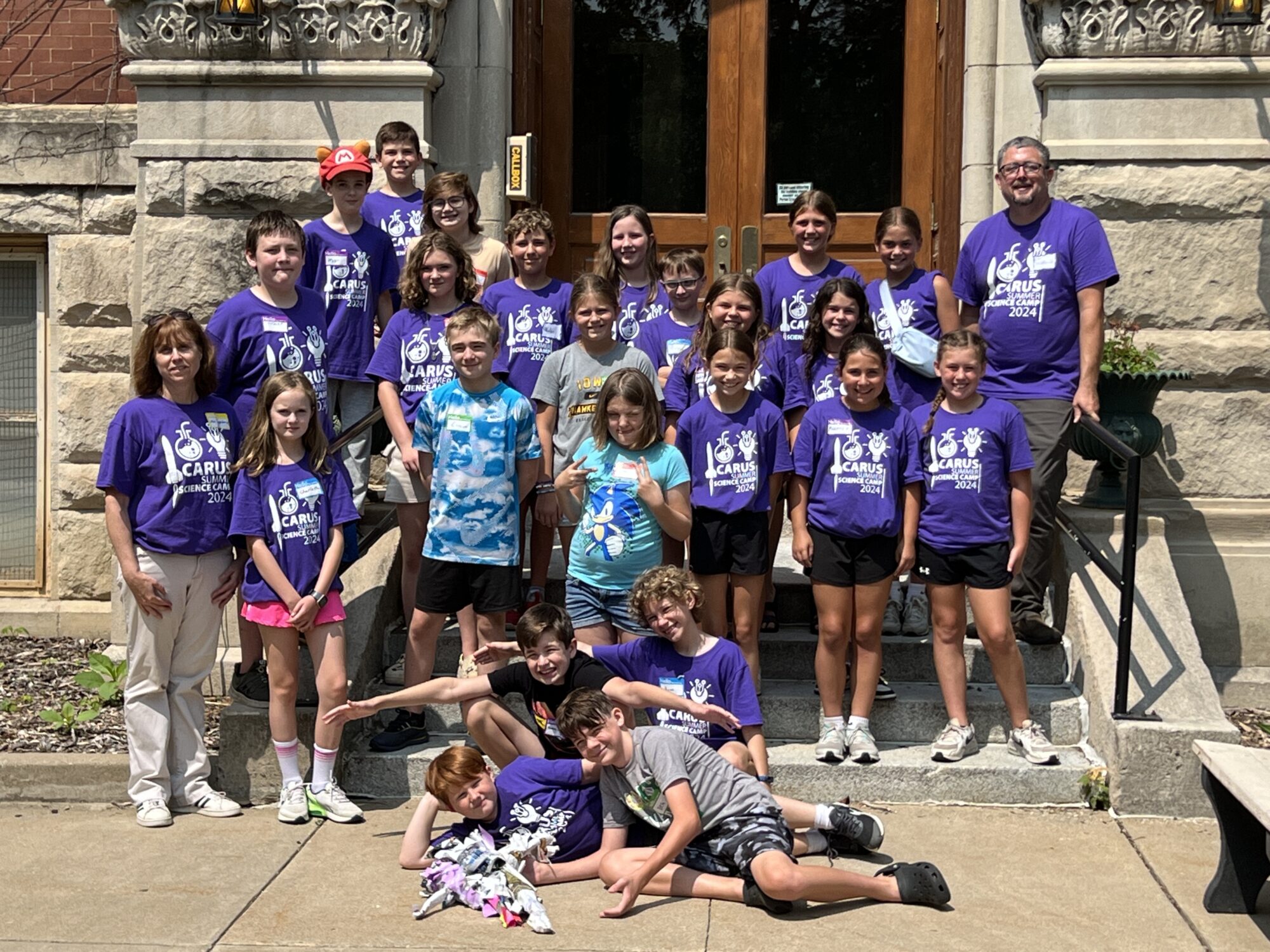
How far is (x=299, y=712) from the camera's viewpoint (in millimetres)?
5801

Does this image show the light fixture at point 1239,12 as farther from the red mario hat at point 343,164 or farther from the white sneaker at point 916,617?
the red mario hat at point 343,164

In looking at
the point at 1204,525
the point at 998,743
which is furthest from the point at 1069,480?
the point at 998,743

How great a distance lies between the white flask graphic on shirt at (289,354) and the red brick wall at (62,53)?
2993mm

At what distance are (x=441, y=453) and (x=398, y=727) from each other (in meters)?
1.12

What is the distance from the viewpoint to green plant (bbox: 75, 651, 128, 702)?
6922 mm

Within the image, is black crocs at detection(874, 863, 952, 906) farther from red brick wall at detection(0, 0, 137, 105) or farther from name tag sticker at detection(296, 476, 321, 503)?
red brick wall at detection(0, 0, 137, 105)

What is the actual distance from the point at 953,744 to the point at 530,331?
95.9 inches

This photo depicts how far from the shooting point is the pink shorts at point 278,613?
5621 mm

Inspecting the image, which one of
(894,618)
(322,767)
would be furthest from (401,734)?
(894,618)

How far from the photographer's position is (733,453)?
5.83 meters

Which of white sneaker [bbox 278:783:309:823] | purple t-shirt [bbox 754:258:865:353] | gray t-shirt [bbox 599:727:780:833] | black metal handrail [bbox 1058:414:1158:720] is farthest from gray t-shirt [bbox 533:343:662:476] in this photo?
black metal handrail [bbox 1058:414:1158:720]

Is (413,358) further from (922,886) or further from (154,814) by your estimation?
(922,886)

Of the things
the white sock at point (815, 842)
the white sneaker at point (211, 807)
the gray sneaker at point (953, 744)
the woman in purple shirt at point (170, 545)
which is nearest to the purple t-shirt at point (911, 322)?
the gray sneaker at point (953, 744)

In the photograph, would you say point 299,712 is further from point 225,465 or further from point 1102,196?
point 1102,196
